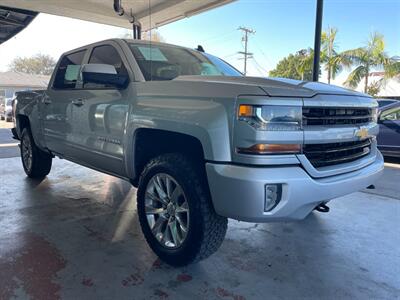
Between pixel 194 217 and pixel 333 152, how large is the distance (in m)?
1.11

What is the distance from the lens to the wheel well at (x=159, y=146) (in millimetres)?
2705

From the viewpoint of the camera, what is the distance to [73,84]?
4273mm

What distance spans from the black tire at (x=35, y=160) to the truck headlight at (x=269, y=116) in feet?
13.7

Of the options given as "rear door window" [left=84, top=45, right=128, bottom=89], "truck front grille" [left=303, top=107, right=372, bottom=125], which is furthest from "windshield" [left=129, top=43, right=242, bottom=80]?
"truck front grille" [left=303, top=107, right=372, bottom=125]

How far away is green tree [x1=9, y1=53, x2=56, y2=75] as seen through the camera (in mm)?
60656

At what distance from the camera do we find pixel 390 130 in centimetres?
801

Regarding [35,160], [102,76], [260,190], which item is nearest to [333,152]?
[260,190]

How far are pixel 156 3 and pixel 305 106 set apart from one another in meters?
8.49

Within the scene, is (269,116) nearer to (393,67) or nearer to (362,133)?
(362,133)

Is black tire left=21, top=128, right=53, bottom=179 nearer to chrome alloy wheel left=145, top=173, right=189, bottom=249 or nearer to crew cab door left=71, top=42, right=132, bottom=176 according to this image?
crew cab door left=71, top=42, right=132, bottom=176

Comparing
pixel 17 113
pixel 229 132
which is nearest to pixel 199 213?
pixel 229 132

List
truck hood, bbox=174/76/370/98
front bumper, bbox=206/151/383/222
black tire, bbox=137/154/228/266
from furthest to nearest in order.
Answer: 1. black tire, bbox=137/154/228/266
2. truck hood, bbox=174/76/370/98
3. front bumper, bbox=206/151/383/222

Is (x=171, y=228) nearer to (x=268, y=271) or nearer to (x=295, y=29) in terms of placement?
(x=268, y=271)

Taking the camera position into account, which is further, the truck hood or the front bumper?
the truck hood
